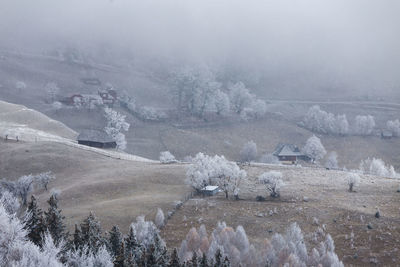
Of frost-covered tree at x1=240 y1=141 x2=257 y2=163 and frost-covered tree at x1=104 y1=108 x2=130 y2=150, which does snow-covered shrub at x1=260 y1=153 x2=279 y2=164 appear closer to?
frost-covered tree at x1=240 y1=141 x2=257 y2=163

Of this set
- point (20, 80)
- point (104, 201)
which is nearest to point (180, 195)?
point (104, 201)

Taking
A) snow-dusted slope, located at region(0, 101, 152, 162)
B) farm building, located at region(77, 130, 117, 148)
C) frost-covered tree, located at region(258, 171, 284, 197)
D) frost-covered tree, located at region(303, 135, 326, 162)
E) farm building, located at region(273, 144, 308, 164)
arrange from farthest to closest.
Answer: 1. frost-covered tree, located at region(303, 135, 326, 162)
2. farm building, located at region(273, 144, 308, 164)
3. farm building, located at region(77, 130, 117, 148)
4. snow-dusted slope, located at region(0, 101, 152, 162)
5. frost-covered tree, located at region(258, 171, 284, 197)

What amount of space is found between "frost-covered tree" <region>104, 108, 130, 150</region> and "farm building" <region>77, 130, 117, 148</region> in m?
4.67

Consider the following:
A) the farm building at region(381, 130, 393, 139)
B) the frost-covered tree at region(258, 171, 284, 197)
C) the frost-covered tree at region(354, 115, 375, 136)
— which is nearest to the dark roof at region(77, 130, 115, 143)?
the frost-covered tree at region(258, 171, 284, 197)

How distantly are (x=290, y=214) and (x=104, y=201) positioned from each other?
26087 millimetres

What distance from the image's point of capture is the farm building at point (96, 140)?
334ft

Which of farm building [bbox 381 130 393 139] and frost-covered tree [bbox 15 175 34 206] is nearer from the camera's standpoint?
frost-covered tree [bbox 15 175 34 206]

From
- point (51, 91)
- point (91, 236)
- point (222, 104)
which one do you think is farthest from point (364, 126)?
point (91, 236)

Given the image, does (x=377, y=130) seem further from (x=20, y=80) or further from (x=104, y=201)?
(x=20, y=80)

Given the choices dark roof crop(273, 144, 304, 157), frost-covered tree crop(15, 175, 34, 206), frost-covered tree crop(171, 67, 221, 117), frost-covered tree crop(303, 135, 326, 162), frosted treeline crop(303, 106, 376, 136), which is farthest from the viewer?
frost-covered tree crop(171, 67, 221, 117)

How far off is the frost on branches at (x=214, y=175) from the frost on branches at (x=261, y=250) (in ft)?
60.2

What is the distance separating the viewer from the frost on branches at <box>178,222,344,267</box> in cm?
3969

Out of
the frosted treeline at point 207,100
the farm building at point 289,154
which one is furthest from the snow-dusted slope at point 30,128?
the frosted treeline at point 207,100

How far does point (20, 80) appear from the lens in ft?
541
